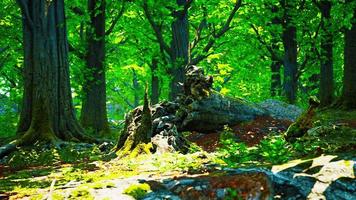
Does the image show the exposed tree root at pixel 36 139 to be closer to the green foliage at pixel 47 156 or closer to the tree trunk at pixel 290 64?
the green foliage at pixel 47 156

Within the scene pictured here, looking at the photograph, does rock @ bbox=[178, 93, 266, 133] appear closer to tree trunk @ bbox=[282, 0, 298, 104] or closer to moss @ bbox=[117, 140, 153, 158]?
moss @ bbox=[117, 140, 153, 158]

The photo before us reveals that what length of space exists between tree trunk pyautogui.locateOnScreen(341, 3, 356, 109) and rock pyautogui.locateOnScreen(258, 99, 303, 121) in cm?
203

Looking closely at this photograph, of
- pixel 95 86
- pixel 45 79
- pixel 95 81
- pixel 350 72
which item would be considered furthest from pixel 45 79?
pixel 350 72

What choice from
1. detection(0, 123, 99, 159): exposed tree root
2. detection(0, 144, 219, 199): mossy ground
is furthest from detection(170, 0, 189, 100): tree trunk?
detection(0, 144, 219, 199): mossy ground

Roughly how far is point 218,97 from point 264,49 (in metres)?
12.6

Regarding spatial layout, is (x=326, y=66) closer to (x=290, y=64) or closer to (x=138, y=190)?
(x=290, y=64)

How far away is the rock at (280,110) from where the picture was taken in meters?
15.2

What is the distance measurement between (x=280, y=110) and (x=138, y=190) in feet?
39.0

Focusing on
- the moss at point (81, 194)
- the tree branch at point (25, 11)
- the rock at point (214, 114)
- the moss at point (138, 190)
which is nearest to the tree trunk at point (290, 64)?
the rock at point (214, 114)

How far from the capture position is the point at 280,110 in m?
15.9

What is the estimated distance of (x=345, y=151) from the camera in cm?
603

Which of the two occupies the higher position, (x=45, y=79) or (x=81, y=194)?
(x=45, y=79)

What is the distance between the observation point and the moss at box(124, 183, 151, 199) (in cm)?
485

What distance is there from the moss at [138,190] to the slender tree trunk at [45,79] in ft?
23.8
